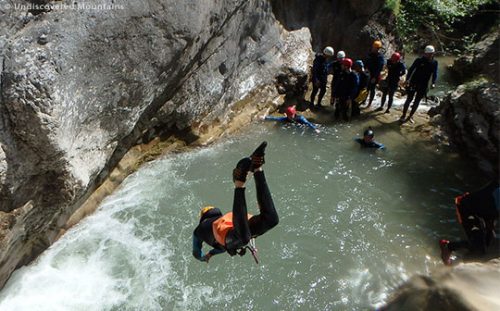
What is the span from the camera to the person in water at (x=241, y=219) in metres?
3.66

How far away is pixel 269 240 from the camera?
6387 mm

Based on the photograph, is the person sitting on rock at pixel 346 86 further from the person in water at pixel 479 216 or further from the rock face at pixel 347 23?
the person in water at pixel 479 216

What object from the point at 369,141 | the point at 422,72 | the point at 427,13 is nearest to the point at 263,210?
the point at 369,141

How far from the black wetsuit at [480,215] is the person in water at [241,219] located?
128 inches

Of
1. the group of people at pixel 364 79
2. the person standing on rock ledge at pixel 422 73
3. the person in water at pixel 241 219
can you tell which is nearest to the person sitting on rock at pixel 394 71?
the group of people at pixel 364 79

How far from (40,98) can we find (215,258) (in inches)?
128

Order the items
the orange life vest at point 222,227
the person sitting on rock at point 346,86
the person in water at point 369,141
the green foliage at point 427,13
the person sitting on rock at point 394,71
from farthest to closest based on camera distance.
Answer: the green foliage at point 427,13 < the person sitting on rock at point 394,71 < the person sitting on rock at point 346,86 < the person in water at point 369,141 < the orange life vest at point 222,227

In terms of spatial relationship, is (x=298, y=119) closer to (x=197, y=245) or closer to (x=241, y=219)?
(x=197, y=245)

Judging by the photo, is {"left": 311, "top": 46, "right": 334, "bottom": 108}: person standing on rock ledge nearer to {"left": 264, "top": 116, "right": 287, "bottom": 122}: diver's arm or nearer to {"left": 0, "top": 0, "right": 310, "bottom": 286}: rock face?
{"left": 264, "top": 116, "right": 287, "bottom": 122}: diver's arm

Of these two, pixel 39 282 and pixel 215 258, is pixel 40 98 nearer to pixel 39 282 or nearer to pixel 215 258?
pixel 39 282

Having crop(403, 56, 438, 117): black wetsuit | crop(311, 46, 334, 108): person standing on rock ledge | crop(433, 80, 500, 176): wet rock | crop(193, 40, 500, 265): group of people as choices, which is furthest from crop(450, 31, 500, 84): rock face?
crop(311, 46, 334, 108): person standing on rock ledge

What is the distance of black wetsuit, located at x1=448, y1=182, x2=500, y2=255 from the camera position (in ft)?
17.8

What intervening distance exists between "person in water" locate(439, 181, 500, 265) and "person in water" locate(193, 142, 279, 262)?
3.26 meters

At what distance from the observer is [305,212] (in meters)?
7.04
